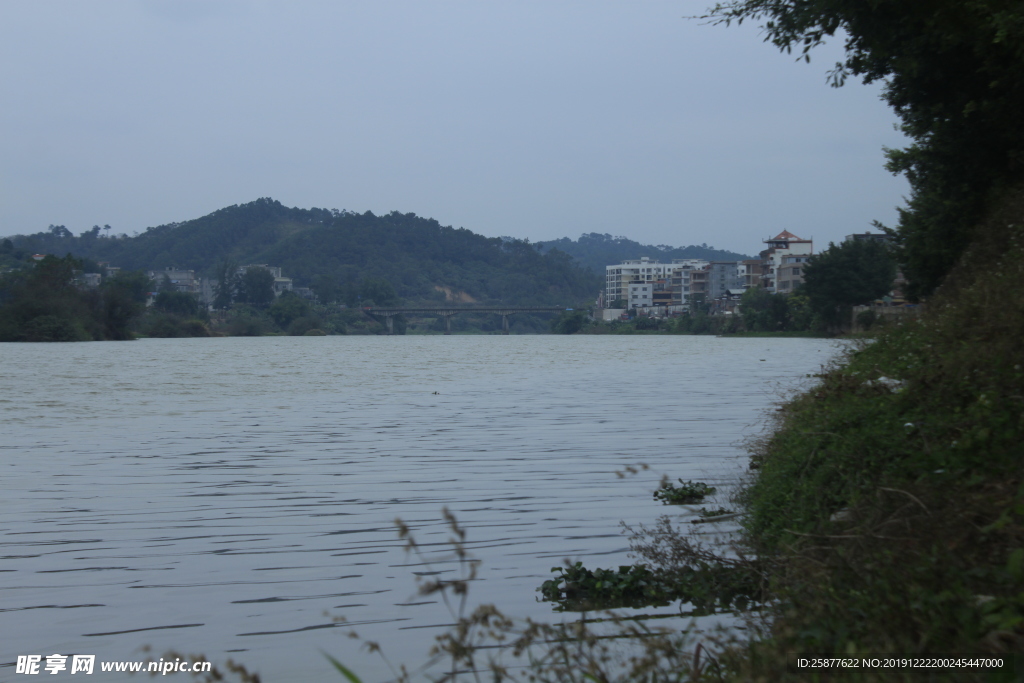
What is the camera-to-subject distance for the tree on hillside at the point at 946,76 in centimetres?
1349

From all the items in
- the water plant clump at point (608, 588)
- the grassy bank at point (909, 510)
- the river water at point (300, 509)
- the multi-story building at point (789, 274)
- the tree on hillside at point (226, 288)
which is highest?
the multi-story building at point (789, 274)

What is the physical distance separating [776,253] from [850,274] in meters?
67.0

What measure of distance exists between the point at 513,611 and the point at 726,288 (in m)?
161

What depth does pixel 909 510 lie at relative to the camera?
5121mm

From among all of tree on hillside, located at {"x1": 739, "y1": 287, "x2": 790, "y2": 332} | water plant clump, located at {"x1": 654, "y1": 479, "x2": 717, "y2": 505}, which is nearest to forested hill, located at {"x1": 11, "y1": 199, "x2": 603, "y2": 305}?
tree on hillside, located at {"x1": 739, "y1": 287, "x2": 790, "y2": 332}

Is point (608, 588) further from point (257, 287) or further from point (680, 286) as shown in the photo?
point (680, 286)

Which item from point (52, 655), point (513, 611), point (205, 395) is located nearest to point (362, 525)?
point (513, 611)

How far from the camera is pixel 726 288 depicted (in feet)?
531

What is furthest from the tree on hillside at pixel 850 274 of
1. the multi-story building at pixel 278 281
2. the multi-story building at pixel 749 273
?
the multi-story building at pixel 278 281

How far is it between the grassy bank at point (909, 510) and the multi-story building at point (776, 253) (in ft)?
414

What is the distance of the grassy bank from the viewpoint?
12.5 feet

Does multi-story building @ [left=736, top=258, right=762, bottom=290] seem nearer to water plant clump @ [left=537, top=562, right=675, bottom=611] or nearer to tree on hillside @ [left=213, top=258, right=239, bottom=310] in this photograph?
tree on hillside @ [left=213, top=258, right=239, bottom=310]

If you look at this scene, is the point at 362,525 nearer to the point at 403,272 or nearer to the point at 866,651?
the point at 866,651

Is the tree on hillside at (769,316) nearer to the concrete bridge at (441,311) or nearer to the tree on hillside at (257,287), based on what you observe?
the concrete bridge at (441,311)
